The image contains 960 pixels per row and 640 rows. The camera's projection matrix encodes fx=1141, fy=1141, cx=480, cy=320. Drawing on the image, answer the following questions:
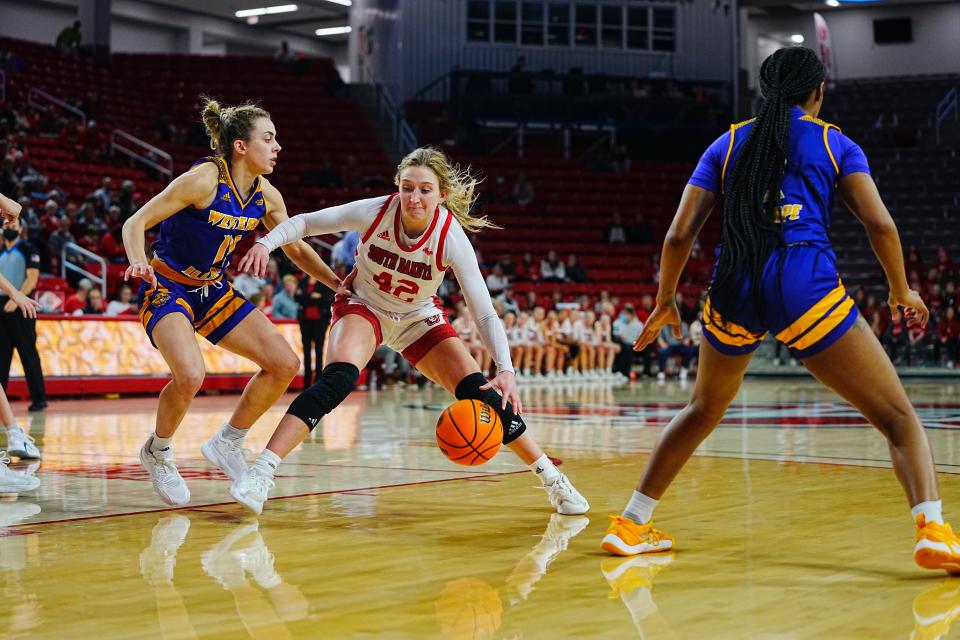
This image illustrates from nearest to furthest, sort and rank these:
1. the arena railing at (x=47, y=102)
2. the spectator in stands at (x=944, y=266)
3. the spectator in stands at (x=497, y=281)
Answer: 1. the spectator in stands at (x=497, y=281)
2. the spectator in stands at (x=944, y=266)
3. the arena railing at (x=47, y=102)

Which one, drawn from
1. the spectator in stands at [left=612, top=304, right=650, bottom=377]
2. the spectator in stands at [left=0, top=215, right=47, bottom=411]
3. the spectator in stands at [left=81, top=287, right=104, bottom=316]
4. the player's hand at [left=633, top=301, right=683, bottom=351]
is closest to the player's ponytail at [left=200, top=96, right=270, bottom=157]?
the player's hand at [left=633, top=301, right=683, bottom=351]

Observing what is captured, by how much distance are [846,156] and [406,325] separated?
2196mm

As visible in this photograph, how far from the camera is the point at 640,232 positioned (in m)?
25.9

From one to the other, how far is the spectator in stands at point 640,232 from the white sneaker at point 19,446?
20095 millimetres

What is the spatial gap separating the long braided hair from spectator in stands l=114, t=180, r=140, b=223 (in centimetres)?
1612

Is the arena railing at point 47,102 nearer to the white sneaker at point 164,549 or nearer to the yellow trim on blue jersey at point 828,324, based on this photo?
the white sneaker at point 164,549

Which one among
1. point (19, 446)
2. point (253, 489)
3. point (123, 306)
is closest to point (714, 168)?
point (253, 489)

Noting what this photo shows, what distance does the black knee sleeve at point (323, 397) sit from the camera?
4.79 meters

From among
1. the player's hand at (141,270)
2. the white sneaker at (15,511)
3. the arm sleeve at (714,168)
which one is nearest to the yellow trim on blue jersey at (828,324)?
the arm sleeve at (714,168)

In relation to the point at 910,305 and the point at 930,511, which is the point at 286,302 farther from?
the point at 930,511

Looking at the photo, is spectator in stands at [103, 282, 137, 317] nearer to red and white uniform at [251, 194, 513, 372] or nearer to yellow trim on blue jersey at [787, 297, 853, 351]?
red and white uniform at [251, 194, 513, 372]

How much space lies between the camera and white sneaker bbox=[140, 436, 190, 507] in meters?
5.14

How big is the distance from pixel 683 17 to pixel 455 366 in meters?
29.6

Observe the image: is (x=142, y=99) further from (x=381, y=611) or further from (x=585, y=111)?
(x=381, y=611)
